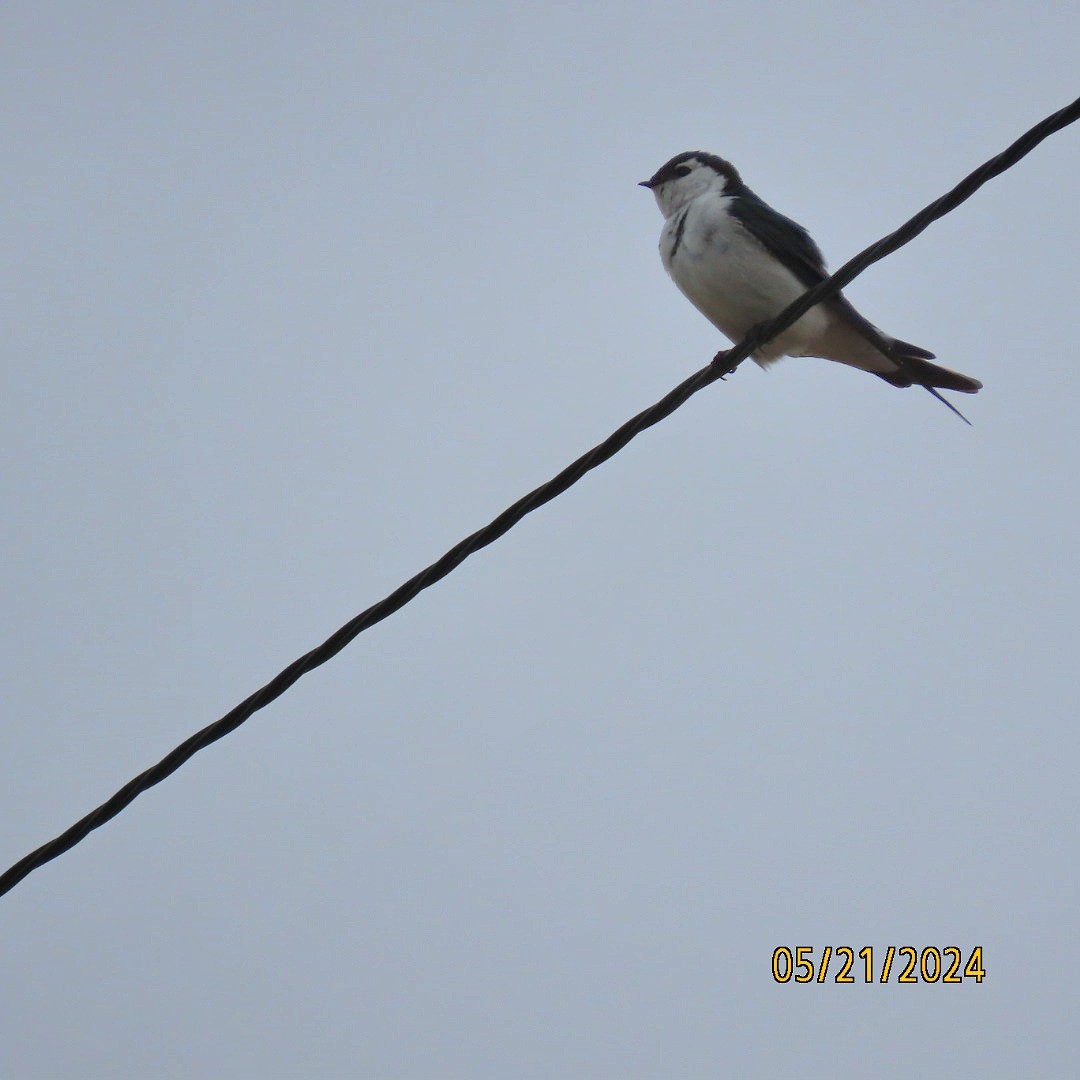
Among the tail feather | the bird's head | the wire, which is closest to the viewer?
the wire

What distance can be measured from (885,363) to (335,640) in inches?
123

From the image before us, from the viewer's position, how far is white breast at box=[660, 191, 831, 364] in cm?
506

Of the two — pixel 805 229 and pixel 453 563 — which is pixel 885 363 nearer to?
pixel 805 229

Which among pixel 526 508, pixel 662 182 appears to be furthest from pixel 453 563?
pixel 662 182

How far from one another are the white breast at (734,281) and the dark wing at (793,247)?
0.19ft

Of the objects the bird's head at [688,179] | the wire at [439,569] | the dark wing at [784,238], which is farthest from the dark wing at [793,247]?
the wire at [439,569]

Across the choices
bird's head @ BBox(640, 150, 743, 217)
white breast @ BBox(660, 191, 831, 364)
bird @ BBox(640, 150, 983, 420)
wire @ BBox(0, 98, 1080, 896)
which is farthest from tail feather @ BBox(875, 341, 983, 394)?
wire @ BBox(0, 98, 1080, 896)

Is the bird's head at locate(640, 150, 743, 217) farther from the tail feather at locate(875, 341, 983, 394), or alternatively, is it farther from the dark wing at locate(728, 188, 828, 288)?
the tail feather at locate(875, 341, 983, 394)

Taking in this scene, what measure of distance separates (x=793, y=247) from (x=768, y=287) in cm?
41

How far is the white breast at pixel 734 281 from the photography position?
16.6 feet

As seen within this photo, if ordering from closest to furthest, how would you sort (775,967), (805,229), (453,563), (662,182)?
(453,563) < (805,229) < (662,182) < (775,967)

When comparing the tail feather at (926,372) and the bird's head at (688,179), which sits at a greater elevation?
the bird's head at (688,179)

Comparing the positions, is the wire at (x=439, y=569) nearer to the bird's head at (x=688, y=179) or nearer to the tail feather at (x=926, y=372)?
the tail feather at (x=926, y=372)

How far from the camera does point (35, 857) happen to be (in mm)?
3016
